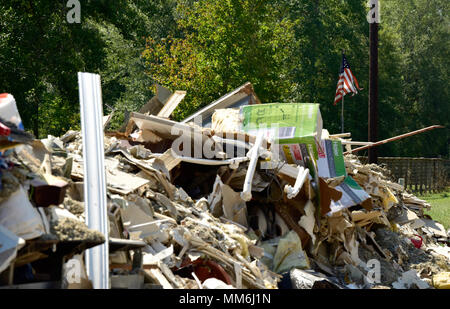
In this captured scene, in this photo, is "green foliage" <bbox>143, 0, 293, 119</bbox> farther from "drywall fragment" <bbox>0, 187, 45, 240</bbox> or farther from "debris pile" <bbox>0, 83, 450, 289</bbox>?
"drywall fragment" <bbox>0, 187, 45, 240</bbox>

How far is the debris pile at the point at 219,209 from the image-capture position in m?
4.59

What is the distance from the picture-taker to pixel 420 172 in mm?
34969

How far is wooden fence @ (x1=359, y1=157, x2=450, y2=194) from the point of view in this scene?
3225 cm

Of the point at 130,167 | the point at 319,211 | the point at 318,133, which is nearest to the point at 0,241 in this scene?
the point at 130,167

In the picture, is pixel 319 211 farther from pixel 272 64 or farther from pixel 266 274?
pixel 272 64

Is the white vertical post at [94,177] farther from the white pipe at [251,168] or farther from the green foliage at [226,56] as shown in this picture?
the green foliage at [226,56]

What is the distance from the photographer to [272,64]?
23828mm

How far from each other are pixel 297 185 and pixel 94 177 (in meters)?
3.33

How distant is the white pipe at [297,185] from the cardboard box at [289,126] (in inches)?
29.2

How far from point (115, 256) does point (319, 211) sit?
13.3 ft

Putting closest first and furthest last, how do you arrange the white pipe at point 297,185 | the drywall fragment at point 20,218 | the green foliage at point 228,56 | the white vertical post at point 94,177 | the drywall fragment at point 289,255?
the drywall fragment at point 20,218 < the white vertical post at point 94,177 < the drywall fragment at point 289,255 < the white pipe at point 297,185 < the green foliage at point 228,56

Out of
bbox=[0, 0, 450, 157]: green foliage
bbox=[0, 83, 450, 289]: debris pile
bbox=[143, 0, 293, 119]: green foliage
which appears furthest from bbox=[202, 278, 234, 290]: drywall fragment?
bbox=[143, 0, 293, 119]: green foliage

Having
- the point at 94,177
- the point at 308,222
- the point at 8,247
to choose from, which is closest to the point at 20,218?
the point at 8,247

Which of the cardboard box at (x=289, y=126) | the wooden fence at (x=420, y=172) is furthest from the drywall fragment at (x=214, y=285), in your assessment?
the wooden fence at (x=420, y=172)
